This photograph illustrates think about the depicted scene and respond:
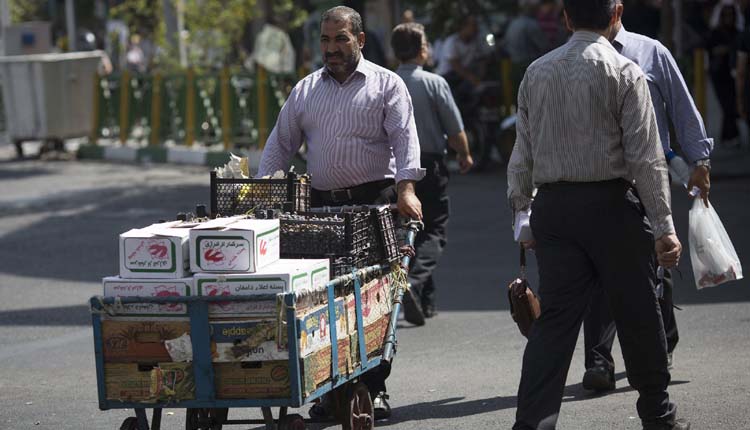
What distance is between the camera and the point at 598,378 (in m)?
6.59

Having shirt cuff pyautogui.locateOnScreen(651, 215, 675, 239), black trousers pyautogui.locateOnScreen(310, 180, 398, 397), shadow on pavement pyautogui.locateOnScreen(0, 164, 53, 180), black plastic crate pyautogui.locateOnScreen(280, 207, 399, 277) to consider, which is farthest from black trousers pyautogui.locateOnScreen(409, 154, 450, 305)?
shadow on pavement pyautogui.locateOnScreen(0, 164, 53, 180)

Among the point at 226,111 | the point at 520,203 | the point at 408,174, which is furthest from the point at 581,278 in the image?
the point at 226,111

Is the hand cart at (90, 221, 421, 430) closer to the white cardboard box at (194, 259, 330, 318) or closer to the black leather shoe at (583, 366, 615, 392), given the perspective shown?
the white cardboard box at (194, 259, 330, 318)

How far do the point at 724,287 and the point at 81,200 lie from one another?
29.6 feet

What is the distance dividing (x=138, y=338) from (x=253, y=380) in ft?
1.46

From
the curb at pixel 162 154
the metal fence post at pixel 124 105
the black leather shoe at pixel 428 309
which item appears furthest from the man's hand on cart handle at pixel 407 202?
the metal fence post at pixel 124 105

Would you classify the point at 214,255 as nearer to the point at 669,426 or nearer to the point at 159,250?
the point at 159,250

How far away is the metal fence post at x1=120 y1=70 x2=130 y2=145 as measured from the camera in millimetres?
22422

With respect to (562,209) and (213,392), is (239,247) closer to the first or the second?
(213,392)

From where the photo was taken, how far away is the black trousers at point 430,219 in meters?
8.68

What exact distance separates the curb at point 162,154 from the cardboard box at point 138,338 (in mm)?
14089

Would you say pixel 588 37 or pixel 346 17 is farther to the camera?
pixel 346 17

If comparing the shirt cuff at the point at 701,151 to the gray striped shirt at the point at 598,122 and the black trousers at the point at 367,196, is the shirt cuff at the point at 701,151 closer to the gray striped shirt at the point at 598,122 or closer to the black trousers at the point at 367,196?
the gray striped shirt at the point at 598,122

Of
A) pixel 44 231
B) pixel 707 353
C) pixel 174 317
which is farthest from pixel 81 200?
pixel 174 317
